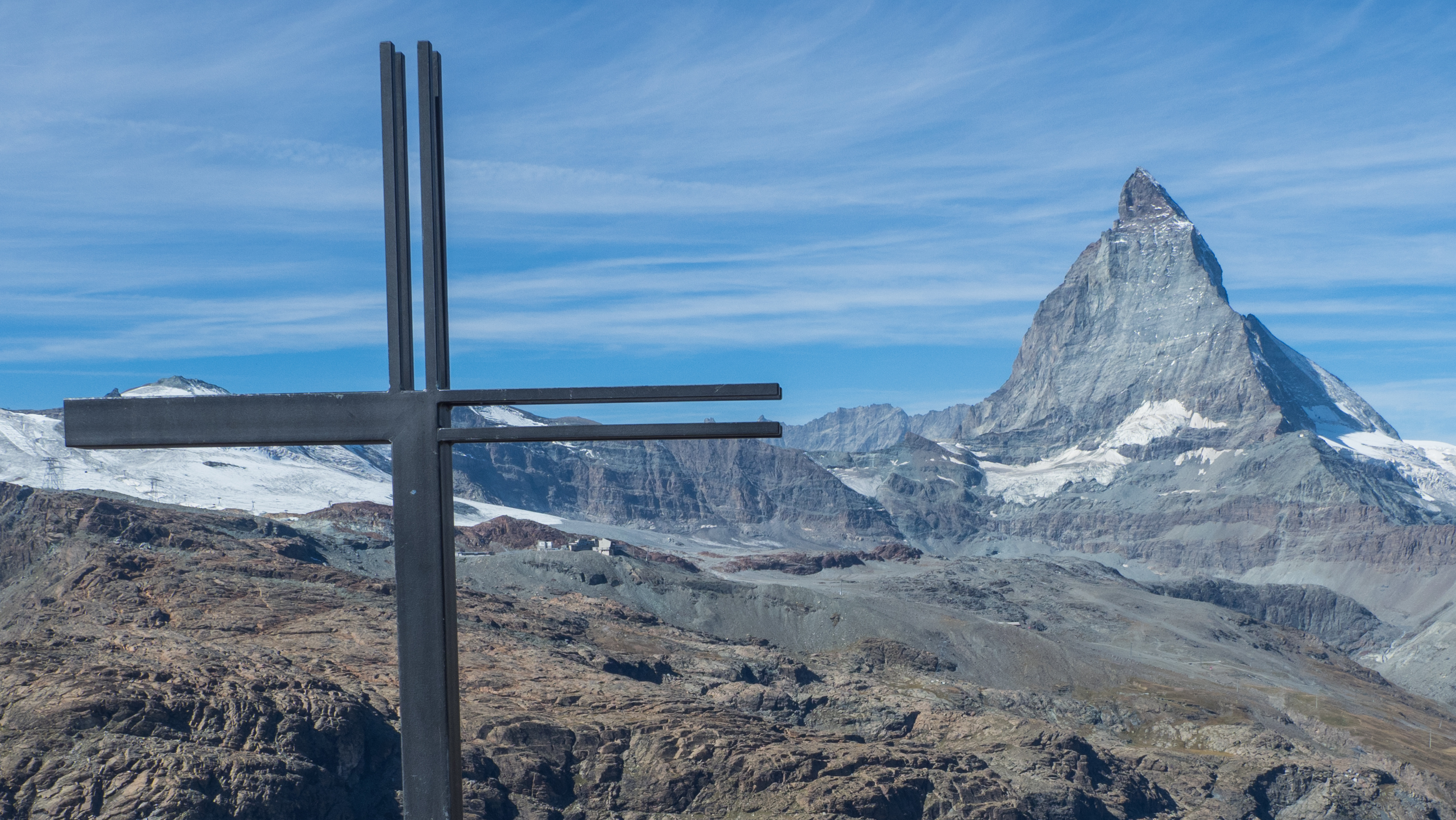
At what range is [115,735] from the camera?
4944 centimetres

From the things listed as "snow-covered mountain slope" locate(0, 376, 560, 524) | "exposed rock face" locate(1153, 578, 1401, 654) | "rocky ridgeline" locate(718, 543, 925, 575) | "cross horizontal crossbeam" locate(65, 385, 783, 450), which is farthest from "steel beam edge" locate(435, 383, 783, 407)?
"exposed rock face" locate(1153, 578, 1401, 654)

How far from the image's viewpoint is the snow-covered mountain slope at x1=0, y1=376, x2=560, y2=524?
518 feet

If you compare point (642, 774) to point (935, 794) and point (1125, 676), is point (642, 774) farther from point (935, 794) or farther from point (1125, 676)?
point (1125, 676)

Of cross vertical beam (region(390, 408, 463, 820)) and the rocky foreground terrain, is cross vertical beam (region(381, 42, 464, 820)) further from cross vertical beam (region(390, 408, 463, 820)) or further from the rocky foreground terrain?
the rocky foreground terrain

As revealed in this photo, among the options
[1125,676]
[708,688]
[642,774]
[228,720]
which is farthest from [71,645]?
[1125,676]

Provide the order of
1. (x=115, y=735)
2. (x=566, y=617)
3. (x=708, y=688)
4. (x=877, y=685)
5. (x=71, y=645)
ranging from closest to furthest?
(x=115, y=735) < (x=71, y=645) < (x=708, y=688) < (x=877, y=685) < (x=566, y=617)

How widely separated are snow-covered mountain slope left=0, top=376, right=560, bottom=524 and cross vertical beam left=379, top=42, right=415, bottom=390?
6267 inches

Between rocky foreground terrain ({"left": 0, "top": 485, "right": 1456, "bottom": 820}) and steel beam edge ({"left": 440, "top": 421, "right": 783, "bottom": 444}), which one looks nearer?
steel beam edge ({"left": 440, "top": 421, "right": 783, "bottom": 444})

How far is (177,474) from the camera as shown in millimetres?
163000

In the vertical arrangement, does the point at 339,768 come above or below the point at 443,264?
below

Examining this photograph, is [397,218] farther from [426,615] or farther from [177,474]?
[177,474]

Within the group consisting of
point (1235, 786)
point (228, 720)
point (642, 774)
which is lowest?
point (1235, 786)

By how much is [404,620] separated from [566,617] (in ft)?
298

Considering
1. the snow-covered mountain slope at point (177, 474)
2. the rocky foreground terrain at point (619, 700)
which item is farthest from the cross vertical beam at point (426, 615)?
the snow-covered mountain slope at point (177, 474)
